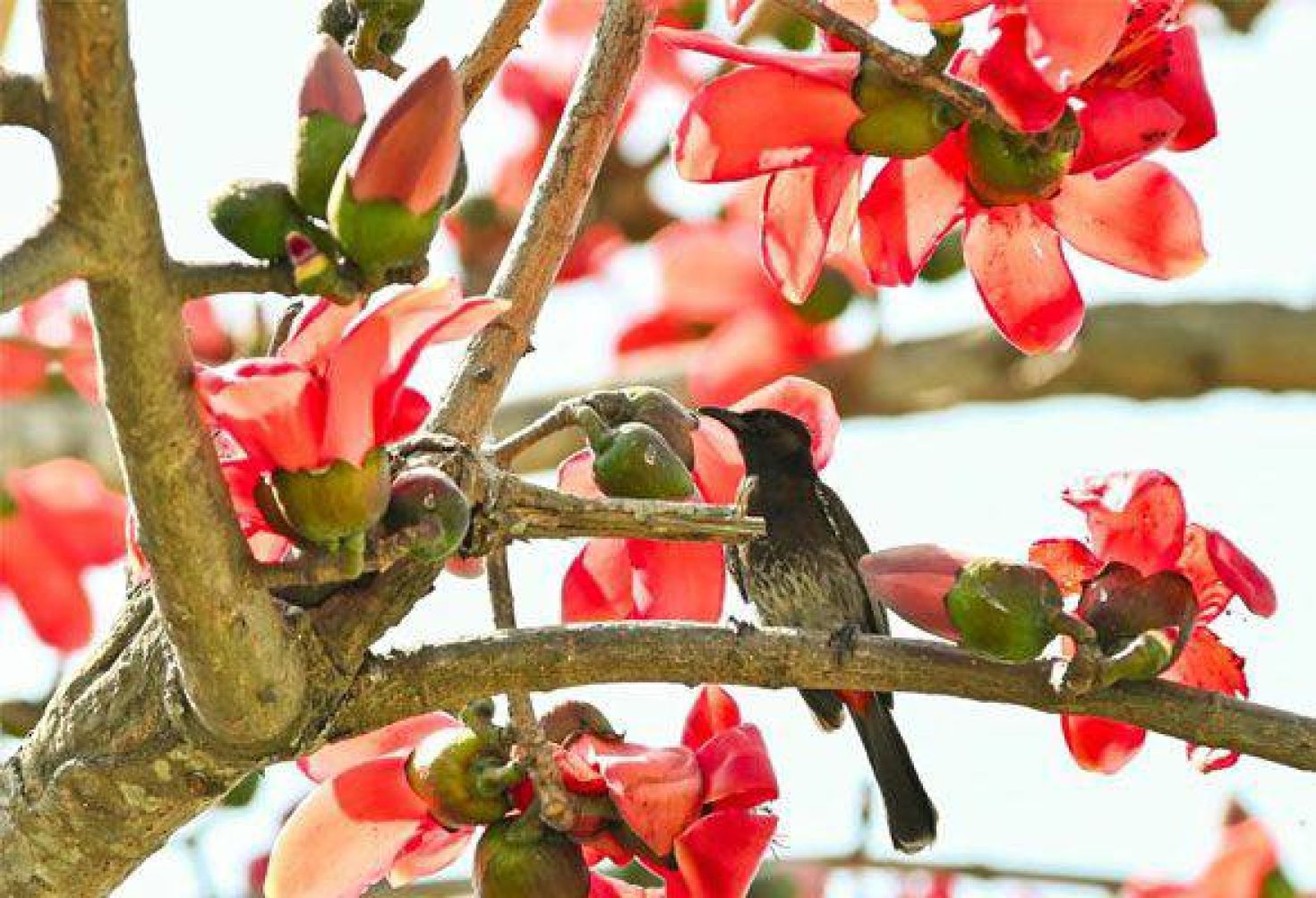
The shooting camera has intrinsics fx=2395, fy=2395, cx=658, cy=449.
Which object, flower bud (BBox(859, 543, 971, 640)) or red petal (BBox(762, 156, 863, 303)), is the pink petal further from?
flower bud (BBox(859, 543, 971, 640))

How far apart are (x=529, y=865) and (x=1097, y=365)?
278cm

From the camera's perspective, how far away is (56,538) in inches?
133

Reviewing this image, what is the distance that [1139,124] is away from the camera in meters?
1.55

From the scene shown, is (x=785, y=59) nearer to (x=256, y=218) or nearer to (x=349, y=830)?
(x=256, y=218)

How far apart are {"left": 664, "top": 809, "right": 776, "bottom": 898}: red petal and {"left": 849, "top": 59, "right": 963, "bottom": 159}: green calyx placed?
481 millimetres

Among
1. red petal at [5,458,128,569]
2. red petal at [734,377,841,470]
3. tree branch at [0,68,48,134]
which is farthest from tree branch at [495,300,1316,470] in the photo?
tree branch at [0,68,48,134]

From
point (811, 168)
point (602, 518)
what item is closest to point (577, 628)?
point (602, 518)

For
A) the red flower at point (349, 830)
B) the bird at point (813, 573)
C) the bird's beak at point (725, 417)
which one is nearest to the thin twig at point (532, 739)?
the red flower at point (349, 830)

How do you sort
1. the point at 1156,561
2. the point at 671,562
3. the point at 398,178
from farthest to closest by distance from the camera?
the point at 671,562 → the point at 1156,561 → the point at 398,178

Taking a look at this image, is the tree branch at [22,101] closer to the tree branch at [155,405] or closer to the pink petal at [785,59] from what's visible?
the tree branch at [155,405]

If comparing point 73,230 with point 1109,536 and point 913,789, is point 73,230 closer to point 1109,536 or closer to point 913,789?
point 1109,536

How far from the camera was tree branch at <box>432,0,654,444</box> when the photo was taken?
5.51 feet

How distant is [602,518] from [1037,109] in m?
0.37

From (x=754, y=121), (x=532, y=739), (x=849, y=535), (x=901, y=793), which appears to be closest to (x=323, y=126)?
(x=754, y=121)
